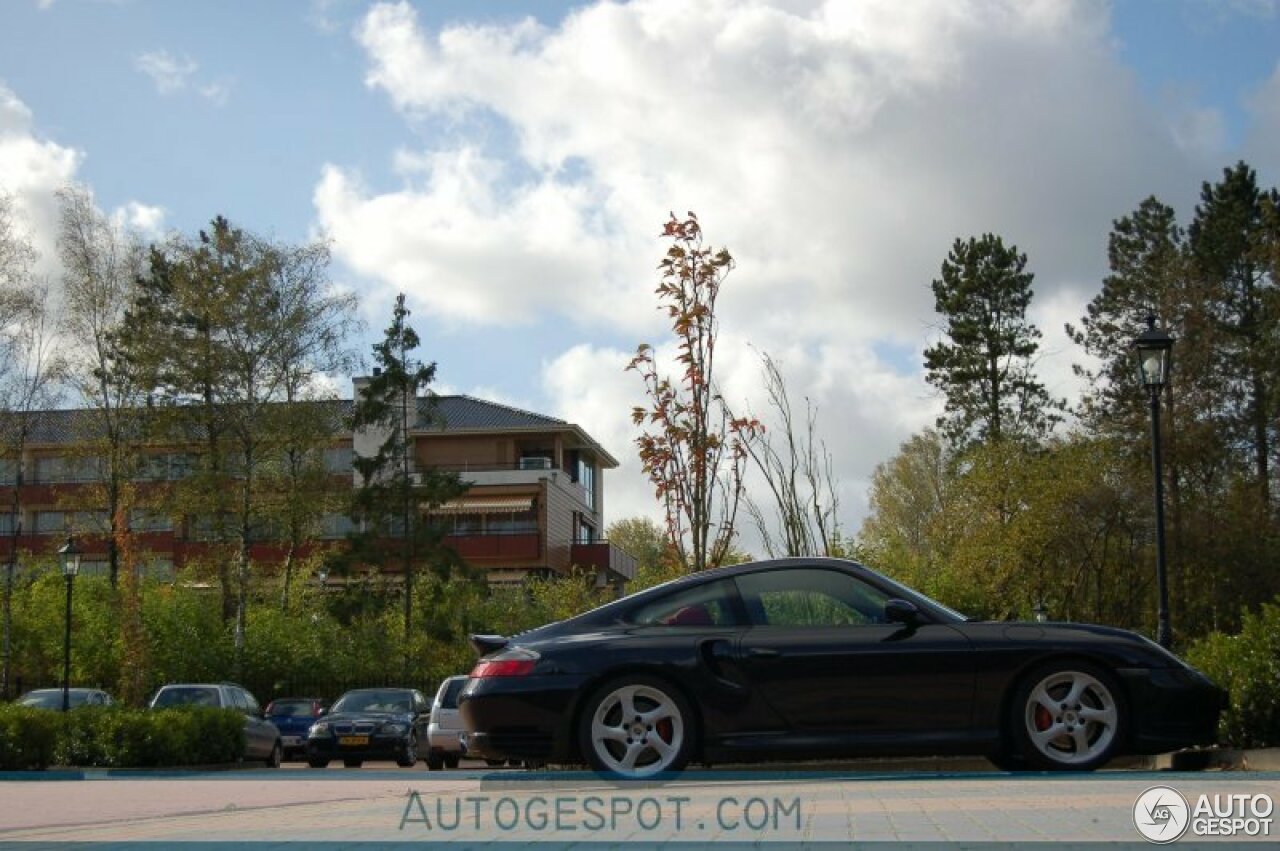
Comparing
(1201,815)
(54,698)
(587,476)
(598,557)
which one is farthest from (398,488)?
(1201,815)

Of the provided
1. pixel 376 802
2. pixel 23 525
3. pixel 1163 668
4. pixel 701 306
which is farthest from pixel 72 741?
pixel 23 525

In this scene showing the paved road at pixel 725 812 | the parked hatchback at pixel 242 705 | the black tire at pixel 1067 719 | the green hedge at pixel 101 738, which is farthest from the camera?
the parked hatchback at pixel 242 705

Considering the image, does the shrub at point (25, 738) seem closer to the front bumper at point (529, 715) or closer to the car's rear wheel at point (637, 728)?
the front bumper at point (529, 715)

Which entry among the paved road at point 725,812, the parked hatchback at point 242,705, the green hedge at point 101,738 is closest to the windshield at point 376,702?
the parked hatchback at point 242,705

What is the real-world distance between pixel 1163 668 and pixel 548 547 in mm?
59755

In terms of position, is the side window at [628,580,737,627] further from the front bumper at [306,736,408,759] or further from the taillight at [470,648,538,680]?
the front bumper at [306,736,408,759]

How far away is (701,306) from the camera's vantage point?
2052 centimetres

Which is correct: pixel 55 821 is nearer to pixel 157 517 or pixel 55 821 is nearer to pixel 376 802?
pixel 376 802

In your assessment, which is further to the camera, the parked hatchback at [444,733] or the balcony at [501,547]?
the balcony at [501,547]

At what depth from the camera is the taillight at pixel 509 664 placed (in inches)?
412

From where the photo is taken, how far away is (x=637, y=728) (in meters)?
10.4

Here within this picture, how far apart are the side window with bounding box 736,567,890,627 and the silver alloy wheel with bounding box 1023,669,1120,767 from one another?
44.1 inches

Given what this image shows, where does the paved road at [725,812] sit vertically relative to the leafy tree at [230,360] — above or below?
below

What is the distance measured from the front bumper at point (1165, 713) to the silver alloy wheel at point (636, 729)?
288cm
